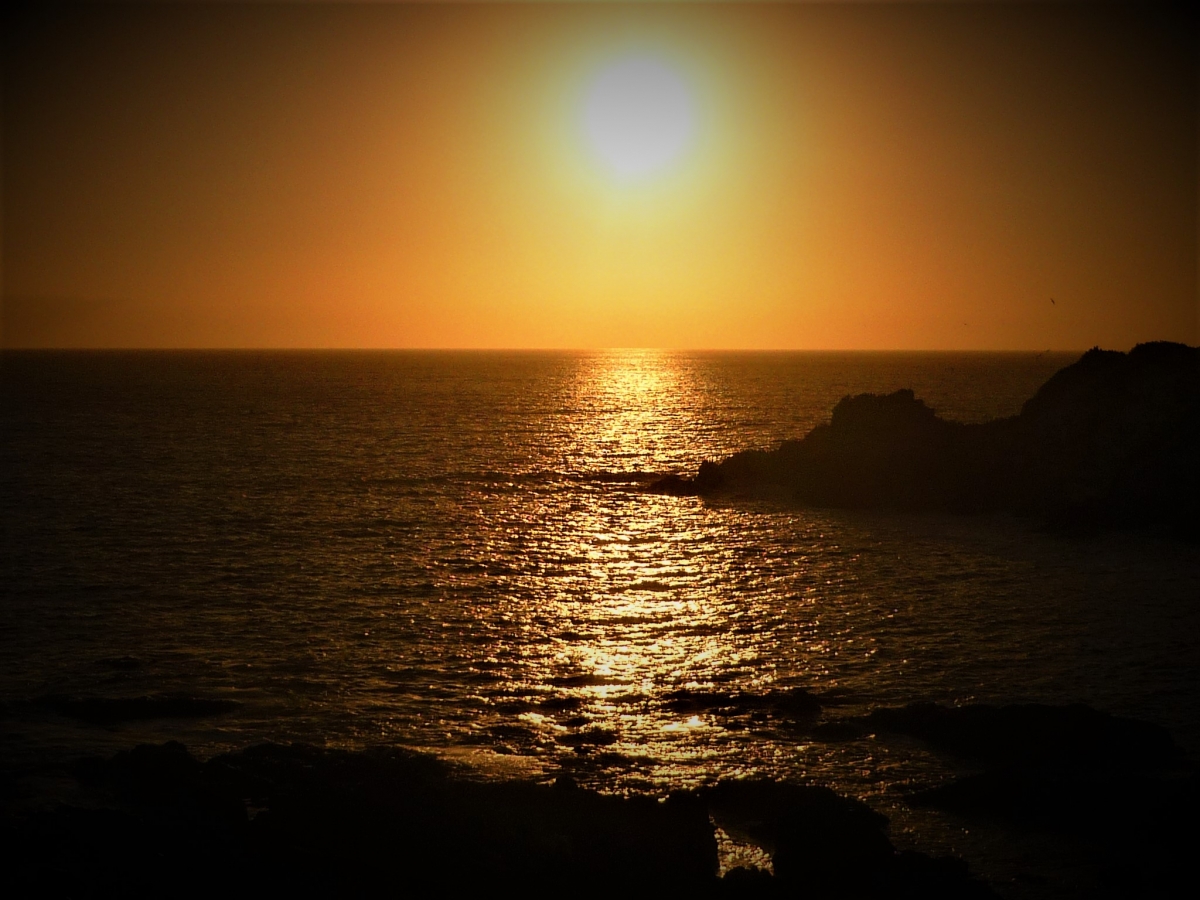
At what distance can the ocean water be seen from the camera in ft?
80.6

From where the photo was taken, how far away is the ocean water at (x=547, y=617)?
24.6 m

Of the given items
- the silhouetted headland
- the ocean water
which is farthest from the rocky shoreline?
the silhouetted headland

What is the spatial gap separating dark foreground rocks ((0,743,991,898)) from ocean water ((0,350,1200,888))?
386 cm

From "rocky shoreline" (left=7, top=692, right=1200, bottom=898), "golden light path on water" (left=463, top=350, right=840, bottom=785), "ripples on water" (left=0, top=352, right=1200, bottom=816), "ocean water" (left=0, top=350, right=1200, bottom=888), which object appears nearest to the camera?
"rocky shoreline" (left=7, top=692, right=1200, bottom=898)

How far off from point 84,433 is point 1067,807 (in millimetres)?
102802

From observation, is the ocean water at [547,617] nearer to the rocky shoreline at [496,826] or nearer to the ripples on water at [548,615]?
the ripples on water at [548,615]

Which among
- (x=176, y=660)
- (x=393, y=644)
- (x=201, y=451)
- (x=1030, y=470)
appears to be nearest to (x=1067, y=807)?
(x=393, y=644)

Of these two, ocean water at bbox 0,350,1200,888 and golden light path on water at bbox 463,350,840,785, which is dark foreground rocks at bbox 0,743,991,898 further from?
golden light path on water at bbox 463,350,840,785

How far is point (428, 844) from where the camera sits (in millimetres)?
16531

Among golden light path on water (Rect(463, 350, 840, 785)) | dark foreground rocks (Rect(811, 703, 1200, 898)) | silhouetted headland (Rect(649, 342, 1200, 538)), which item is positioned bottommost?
golden light path on water (Rect(463, 350, 840, 785))

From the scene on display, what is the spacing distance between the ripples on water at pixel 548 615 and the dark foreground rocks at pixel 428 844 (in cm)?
416

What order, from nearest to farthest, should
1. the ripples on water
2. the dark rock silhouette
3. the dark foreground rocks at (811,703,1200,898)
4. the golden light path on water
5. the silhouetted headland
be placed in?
the dark rock silhouette → the dark foreground rocks at (811,703,1200,898) → the golden light path on water → the ripples on water → the silhouetted headland

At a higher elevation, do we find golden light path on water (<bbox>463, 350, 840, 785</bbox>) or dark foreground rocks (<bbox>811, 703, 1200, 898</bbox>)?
dark foreground rocks (<bbox>811, 703, 1200, 898</bbox>)

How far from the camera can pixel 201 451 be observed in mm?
87688
